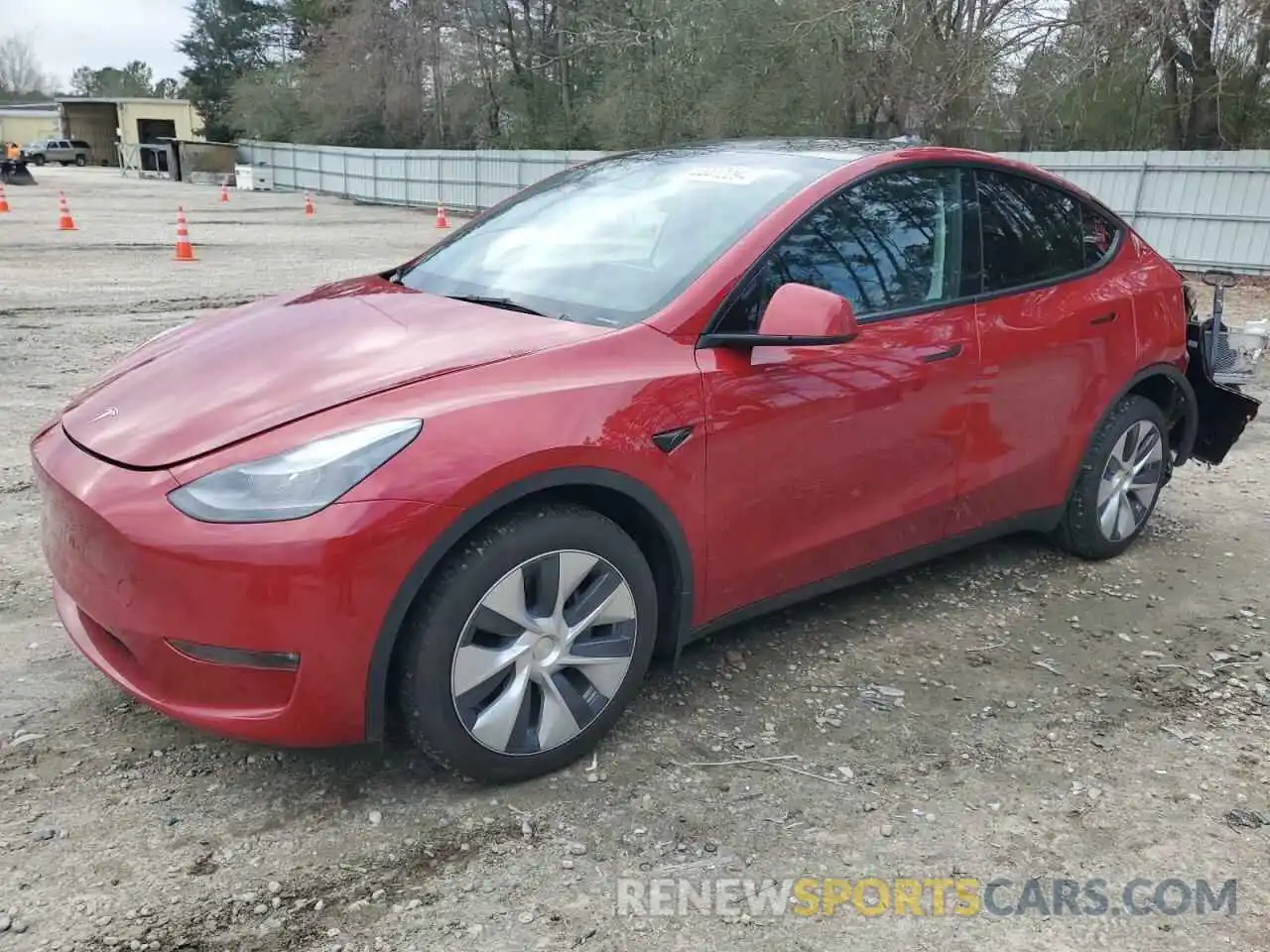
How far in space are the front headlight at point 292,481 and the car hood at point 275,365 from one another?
0.39 ft

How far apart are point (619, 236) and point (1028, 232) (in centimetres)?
163

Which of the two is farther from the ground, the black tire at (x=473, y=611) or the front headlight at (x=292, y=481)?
the front headlight at (x=292, y=481)

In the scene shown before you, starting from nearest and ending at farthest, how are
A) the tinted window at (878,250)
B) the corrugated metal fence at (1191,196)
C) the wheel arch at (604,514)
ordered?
1. the wheel arch at (604,514)
2. the tinted window at (878,250)
3. the corrugated metal fence at (1191,196)

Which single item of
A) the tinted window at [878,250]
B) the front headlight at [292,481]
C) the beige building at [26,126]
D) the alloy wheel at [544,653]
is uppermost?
the beige building at [26,126]

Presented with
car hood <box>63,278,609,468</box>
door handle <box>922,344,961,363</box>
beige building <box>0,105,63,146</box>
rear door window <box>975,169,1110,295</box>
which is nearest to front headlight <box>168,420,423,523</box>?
car hood <box>63,278,609,468</box>

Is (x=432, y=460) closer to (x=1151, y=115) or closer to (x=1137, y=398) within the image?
(x=1137, y=398)

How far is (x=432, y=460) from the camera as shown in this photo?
2369 millimetres

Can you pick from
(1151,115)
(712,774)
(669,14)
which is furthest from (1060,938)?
(669,14)

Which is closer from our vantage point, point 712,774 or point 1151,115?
point 712,774

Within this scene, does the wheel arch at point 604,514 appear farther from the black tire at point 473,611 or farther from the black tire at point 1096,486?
the black tire at point 1096,486

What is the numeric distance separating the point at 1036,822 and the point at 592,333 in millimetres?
1731

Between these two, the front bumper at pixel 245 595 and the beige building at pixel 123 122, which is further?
the beige building at pixel 123 122

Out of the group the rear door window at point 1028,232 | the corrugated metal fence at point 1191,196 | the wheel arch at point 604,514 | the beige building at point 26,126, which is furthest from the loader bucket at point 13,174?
the beige building at point 26,126

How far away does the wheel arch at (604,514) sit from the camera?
2.38 m
